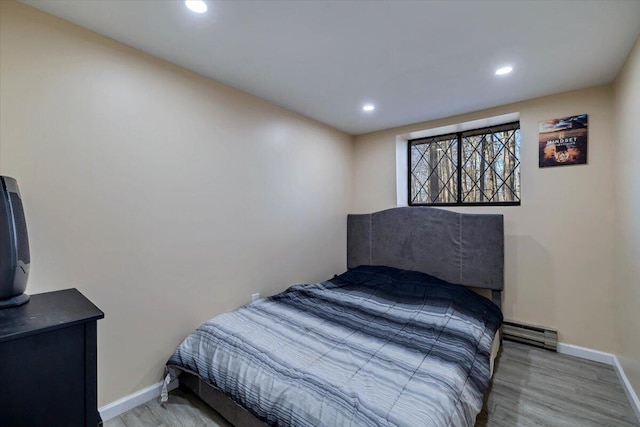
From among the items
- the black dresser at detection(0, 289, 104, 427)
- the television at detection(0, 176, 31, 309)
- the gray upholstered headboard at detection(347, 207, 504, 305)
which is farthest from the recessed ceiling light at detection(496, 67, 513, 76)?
the television at detection(0, 176, 31, 309)

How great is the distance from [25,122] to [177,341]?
5.58 ft

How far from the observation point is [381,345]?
6.05 ft

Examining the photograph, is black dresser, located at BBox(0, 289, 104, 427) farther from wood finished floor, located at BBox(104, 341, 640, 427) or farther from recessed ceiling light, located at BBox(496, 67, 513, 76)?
recessed ceiling light, located at BBox(496, 67, 513, 76)

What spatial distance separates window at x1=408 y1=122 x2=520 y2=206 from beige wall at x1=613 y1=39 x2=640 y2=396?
2.65 feet

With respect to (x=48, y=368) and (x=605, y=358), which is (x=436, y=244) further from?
(x=48, y=368)

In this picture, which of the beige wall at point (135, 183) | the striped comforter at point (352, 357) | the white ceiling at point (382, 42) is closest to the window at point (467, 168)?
the white ceiling at point (382, 42)

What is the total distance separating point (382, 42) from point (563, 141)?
2075 mm

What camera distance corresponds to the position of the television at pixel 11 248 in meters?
1.21

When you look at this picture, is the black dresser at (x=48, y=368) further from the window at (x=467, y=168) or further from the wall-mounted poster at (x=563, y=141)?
the wall-mounted poster at (x=563, y=141)

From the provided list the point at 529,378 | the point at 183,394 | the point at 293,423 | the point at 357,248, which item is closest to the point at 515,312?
the point at 529,378

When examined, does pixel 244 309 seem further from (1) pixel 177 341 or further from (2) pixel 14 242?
(2) pixel 14 242

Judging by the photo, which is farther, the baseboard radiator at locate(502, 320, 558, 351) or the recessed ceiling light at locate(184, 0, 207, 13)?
the baseboard radiator at locate(502, 320, 558, 351)

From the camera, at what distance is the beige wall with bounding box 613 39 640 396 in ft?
6.19

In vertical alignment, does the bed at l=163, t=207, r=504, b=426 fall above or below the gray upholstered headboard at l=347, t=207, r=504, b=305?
below
